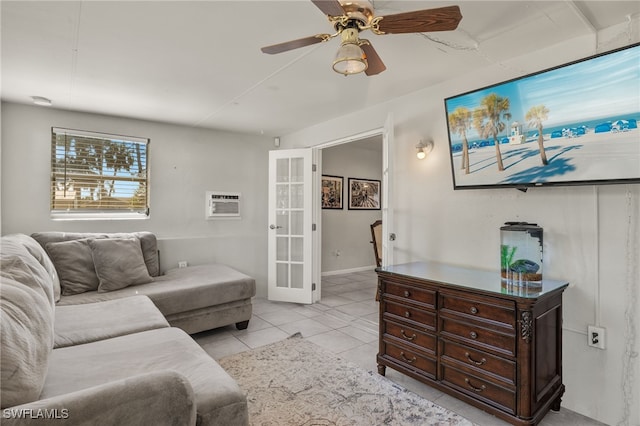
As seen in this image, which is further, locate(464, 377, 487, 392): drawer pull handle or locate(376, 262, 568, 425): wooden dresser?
locate(464, 377, 487, 392): drawer pull handle

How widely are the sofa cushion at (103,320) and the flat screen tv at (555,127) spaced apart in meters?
2.61

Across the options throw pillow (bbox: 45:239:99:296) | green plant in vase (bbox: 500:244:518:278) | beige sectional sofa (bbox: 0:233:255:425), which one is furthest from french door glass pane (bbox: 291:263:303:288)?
green plant in vase (bbox: 500:244:518:278)

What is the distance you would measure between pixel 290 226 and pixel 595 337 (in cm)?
336

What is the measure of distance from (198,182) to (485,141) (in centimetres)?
353

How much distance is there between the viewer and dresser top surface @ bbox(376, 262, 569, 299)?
189cm

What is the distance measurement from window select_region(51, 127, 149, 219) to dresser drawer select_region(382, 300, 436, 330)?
323cm

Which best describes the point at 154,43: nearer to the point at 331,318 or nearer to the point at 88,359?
the point at 88,359

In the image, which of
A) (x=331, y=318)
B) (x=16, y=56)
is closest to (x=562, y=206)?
(x=331, y=318)

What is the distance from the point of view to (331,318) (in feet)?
12.5

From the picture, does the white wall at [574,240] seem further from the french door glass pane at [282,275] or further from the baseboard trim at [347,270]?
the baseboard trim at [347,270]

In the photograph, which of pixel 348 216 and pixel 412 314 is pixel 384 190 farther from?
pixel 348 216

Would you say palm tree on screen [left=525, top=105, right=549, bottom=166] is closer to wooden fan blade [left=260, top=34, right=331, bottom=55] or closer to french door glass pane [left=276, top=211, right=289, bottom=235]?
wooden fan blade [left=260, top=34, right=331, bottom=55]

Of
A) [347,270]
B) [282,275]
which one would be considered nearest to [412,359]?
[282,275]

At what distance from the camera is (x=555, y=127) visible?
202cm
